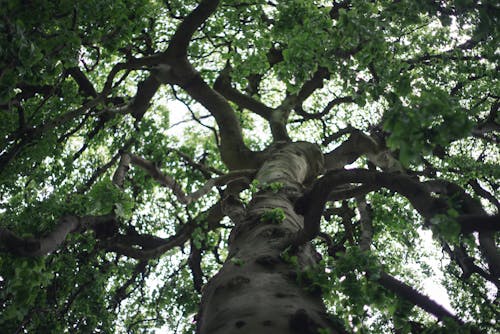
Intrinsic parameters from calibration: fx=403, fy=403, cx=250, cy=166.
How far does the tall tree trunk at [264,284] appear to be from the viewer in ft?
7.94

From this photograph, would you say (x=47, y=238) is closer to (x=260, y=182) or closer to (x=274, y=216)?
(x=274, y=216)

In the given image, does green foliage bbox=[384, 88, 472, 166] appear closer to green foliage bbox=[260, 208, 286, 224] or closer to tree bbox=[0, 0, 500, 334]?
tree bbox=[0, 0, 500, 334]

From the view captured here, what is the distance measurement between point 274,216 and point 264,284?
1.31 m

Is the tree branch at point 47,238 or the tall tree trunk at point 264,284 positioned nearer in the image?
the tall tree trunk at point 264,284

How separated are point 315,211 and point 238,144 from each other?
527 cm

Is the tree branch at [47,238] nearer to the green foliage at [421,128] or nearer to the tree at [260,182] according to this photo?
the tree at [260,182]

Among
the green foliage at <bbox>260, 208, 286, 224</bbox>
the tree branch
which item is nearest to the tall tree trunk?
the green foliage at <bbox>260, 208, 286, 224</bbox>

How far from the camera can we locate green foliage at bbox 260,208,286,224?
4.23 metres

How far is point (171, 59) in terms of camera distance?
7.78 m

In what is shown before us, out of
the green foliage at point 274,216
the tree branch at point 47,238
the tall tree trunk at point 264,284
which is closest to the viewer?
the tall tree trunk at point 264,284

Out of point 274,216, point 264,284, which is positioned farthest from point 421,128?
point 274,216

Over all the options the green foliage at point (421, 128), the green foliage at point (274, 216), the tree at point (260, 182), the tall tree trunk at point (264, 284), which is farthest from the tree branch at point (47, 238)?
the green foliage at point (421, 128)

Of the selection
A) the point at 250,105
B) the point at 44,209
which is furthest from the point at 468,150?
the point at 44,209

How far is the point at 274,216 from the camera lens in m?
4.24
